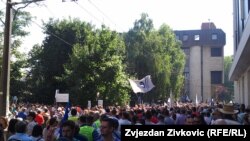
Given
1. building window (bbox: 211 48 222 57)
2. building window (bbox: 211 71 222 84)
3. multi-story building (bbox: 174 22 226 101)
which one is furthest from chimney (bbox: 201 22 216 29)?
building window (bbox: 211 71 222 84)

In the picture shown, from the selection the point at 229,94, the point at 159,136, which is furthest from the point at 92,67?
the point at 229,94

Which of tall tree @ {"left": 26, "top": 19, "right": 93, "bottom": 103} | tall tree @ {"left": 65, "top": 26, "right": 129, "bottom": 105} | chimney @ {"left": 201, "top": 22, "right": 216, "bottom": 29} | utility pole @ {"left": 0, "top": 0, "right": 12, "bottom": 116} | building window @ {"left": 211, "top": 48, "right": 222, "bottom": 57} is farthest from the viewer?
chimney @ {"left": 201, "top": 22, "right": 216, "bottom": 29}

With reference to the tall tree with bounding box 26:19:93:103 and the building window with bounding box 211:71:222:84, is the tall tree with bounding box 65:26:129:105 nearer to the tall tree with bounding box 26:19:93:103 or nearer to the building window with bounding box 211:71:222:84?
the tall tree with bounding box 26:19:93:103

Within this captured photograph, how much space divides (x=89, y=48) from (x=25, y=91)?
14.6 m

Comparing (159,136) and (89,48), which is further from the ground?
(89,48)

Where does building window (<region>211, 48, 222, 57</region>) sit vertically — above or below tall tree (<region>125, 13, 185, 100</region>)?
above

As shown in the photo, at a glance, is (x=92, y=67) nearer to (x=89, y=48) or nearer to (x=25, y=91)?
(x=89, y=48)

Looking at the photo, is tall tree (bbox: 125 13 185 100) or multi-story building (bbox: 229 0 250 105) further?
tall tree (bbox: 125 13 185 100)

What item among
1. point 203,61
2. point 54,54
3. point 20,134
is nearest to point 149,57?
point 54,54

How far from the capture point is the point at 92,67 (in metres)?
32.2

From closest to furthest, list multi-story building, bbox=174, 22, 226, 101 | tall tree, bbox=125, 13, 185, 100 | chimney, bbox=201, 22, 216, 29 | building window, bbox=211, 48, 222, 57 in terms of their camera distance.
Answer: tall tree, bbox=125, 13, 185, 100 < multi-story building, bbox=174, 22, 226, 101 < building window, bbox=211, 48, 222, 57 < chimney, bbox=201, 22, 216, 29

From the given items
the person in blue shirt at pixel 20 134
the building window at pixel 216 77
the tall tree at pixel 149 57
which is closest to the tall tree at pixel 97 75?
the tall tree at pixel 149 57

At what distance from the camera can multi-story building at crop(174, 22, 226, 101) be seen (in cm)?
8199

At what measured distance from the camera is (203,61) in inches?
3270
